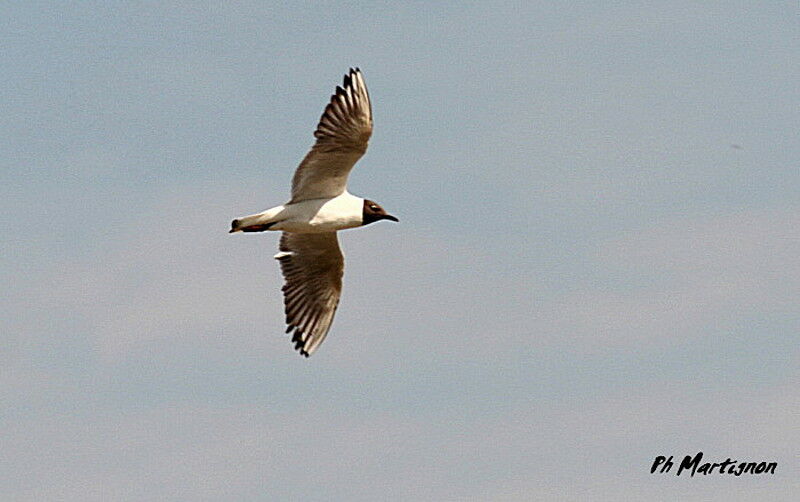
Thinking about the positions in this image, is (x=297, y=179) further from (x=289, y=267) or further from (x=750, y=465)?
(x=750, y=465)

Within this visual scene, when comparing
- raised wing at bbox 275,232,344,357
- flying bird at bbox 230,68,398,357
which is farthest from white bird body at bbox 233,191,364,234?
raised wing at bbox 275,232,344,357

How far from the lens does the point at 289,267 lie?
106 ft

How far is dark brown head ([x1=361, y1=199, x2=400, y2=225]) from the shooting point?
101 ft

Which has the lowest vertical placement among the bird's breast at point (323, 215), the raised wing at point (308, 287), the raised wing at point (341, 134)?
the raised wing at point (308, 287)

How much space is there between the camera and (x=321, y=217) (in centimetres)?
3023

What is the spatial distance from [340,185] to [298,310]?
3288 millimetres

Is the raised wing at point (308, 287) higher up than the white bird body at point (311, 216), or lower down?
lower down

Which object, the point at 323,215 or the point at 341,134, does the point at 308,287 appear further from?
the point at 341,134

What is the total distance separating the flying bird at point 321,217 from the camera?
96.6 feet

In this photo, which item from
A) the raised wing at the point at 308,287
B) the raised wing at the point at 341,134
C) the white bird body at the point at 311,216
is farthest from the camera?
the raised wing at the point at 308,287

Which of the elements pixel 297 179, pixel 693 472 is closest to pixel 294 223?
pixel 297 179

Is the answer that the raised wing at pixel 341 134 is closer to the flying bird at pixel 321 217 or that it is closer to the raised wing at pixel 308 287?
the flying bird at pixel 321 217

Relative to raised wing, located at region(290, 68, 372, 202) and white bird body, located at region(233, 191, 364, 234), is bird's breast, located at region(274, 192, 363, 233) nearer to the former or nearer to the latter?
white bird body, located at region(233, 191, 364, 234)

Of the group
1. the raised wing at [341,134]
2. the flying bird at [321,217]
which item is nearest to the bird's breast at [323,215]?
the flying bird at [321,217]
